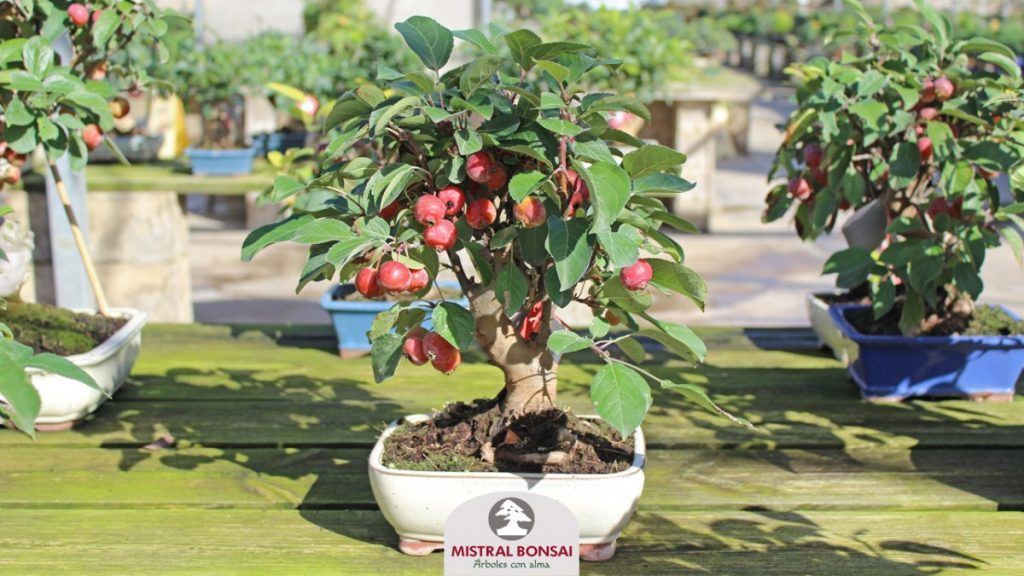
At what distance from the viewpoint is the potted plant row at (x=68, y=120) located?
6.49ft

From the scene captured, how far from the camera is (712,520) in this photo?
1686 mm

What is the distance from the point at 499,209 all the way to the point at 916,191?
1.19m

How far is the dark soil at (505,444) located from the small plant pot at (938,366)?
77 cm

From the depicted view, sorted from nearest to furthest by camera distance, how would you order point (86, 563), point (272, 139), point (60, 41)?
point (86, 563)
point (60, 41)
point (272, 139)

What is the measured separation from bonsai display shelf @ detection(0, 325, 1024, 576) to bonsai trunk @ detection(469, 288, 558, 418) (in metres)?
0.24

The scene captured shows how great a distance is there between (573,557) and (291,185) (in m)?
0.62

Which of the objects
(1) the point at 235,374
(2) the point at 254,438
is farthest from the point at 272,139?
(2) the point at 254,438

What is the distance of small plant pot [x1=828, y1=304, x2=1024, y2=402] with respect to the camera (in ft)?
7.23

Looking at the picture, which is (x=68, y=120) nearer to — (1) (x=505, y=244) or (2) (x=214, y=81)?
(1) (x=505, y=244)

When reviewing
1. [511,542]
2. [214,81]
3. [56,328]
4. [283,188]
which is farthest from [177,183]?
[511,542]

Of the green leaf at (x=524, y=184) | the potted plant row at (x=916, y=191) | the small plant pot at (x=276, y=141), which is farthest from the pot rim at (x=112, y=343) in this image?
the small plant pot at (x=276, y=141)

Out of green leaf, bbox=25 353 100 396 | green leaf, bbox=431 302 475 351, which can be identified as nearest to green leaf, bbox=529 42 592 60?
green leaf, bbox=431 302 475 351

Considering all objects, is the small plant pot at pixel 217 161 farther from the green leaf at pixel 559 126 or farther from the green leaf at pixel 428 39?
the green leaf at pixel 559 126

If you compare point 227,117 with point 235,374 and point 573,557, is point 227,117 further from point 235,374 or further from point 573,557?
point 573,557
